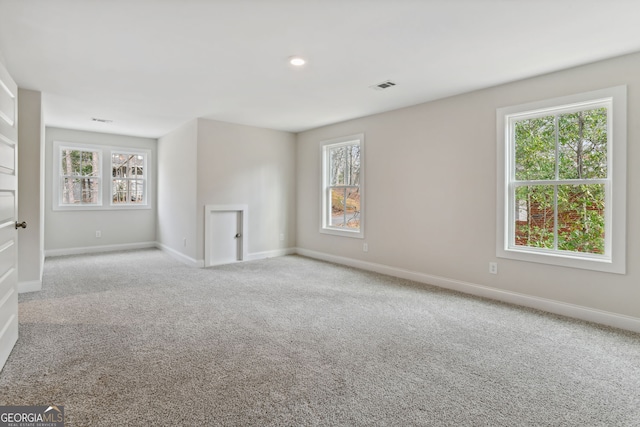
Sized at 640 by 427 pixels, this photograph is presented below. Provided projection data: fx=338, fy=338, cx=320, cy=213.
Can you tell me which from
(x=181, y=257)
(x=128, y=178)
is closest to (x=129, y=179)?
(x=128, y=178)

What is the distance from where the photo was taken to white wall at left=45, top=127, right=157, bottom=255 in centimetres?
631

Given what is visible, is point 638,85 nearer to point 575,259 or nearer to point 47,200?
point 575,259

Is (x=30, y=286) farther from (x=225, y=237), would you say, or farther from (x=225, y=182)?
(x=225, y=182)

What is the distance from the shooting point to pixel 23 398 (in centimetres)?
192

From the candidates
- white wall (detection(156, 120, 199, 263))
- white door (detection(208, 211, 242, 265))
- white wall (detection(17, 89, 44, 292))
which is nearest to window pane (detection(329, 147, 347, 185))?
white door (detection(208, 211, 242, 265))

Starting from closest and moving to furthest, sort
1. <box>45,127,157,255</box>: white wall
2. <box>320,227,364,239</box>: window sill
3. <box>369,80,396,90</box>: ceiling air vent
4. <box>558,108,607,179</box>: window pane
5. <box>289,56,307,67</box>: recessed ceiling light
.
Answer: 1. <box>289,56,307,67</box>: recessed ceiling light
2. <box>558,108,607,179</box>: window pane
3. <box>369,80,396,90</box>: ceiling air vent
4. <box>320,227,364,239</box>: window sill
5. <box>45,127,157,255</box>: white wall

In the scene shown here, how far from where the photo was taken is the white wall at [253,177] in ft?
18.3

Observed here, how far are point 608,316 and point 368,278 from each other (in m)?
2.59

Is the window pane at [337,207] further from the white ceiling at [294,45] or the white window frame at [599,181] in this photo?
the white window frame at [599,181]

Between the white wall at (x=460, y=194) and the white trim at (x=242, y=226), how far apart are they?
1568 millimetres

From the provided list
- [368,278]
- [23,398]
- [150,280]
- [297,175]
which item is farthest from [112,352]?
[297,175]

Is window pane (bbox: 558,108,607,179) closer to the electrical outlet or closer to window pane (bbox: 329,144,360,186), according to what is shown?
the electrical outlet

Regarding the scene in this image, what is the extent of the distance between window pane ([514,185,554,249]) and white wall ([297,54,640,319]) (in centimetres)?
26

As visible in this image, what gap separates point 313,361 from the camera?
238 cm
